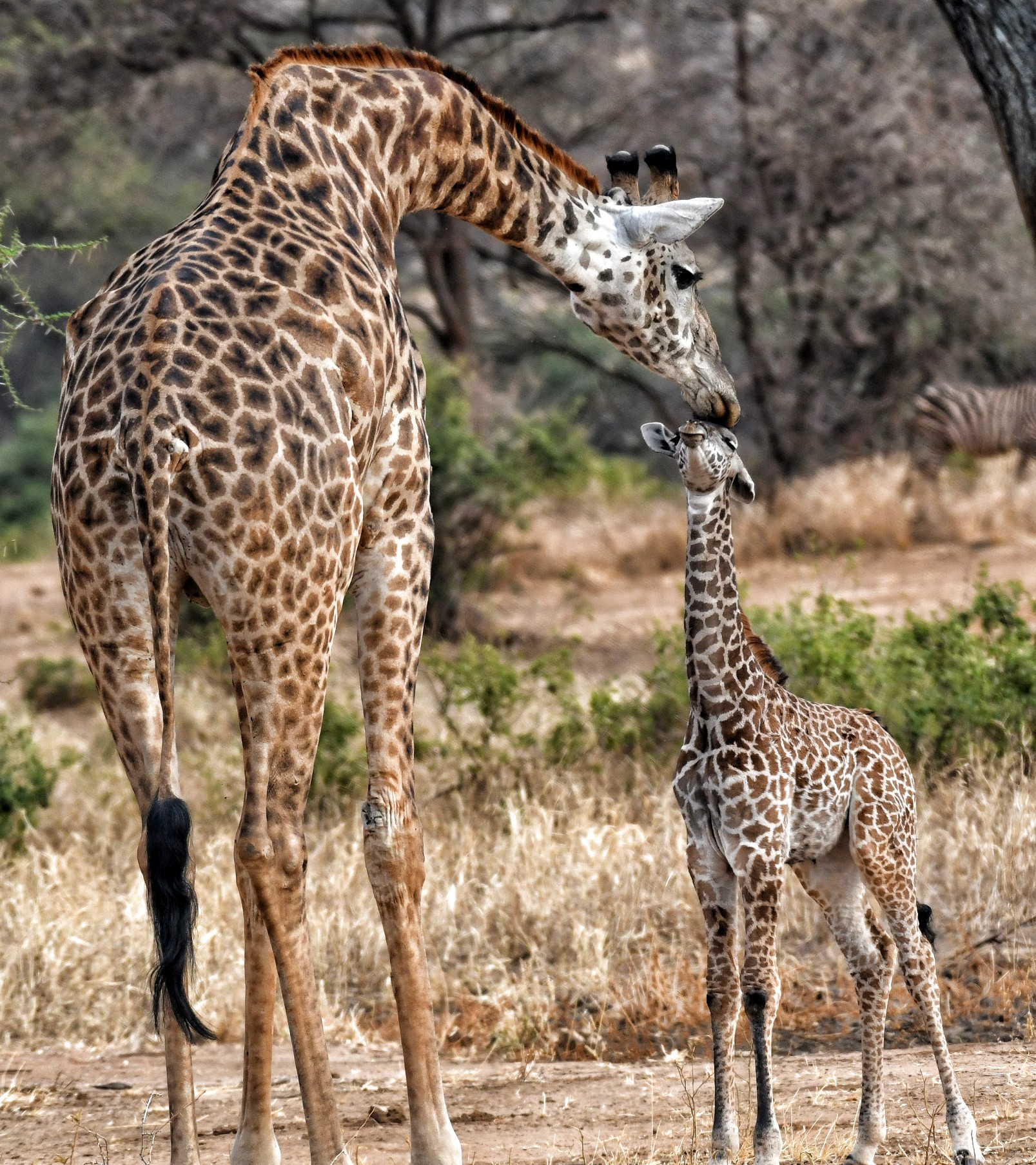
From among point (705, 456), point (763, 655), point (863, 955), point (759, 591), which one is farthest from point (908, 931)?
point (759, 591)

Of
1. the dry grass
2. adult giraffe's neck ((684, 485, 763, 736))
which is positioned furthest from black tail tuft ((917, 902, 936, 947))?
the dry grass

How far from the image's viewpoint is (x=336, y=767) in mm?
7941

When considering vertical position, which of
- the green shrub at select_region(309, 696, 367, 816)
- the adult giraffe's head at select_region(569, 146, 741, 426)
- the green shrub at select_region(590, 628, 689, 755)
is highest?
the adult giraffe's head at select_region(569, 146, 741, 426)

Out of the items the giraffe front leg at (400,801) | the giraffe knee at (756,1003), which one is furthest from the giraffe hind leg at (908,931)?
the giraffe front leg at (400,801)

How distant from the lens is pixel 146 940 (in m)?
6.04

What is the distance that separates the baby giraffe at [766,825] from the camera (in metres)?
4.02

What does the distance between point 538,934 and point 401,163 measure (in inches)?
126

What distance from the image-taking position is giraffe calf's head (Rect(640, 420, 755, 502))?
426 centimetres

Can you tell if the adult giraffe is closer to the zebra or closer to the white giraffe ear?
the white giraffe ear

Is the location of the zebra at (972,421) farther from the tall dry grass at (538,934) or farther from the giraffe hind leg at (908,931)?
the giraffe hind leg at (908,931)

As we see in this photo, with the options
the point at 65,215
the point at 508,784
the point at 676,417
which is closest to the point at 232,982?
the point at 508,784

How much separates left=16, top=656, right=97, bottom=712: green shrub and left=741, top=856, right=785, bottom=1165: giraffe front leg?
7399mm

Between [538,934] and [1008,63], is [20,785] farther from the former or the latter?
[1008,63]

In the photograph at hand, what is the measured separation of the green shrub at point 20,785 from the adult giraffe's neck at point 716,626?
388 cm
